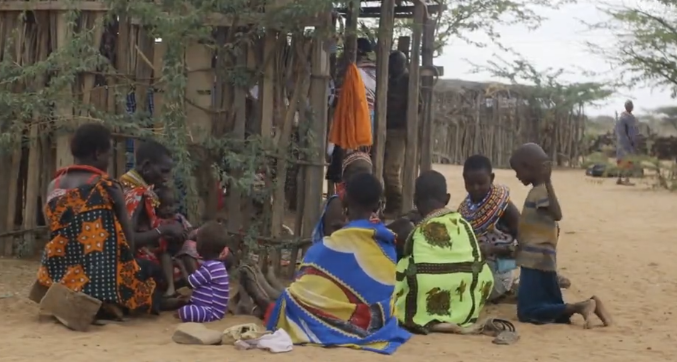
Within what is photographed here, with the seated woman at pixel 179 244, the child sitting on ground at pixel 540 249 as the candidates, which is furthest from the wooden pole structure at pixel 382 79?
the seated woman at pixel 179 244

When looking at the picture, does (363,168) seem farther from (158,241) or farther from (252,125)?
(158,241)

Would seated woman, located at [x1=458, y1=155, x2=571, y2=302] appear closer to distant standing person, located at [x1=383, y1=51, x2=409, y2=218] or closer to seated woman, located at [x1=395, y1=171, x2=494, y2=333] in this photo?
seated woman, located at [x1=395, y1=171, x2=494, y2=333]

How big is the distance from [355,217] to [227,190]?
1.84 meters

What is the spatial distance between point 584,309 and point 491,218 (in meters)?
0.97

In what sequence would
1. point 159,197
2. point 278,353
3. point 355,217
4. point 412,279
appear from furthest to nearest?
point 159,197 → point 412,279 → point 355,217 → point 278,353

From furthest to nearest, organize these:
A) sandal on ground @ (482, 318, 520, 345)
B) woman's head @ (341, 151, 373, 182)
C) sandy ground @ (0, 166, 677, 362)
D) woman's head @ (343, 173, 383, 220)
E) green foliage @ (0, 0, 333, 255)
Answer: woman's head @ (341, 151, 373, 182) < green foliage @ (0, 0, 333, 255) < sandal on ground @ (482, 318, 520, 345) < woman's head @ (343, 173, 383, 220) < sandy ground @ (0, 166, 677, 362)

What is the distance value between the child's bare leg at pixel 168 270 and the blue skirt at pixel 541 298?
219 centimetres

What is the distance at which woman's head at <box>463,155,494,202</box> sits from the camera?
6.37 meters

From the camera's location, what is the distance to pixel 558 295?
5.95 m

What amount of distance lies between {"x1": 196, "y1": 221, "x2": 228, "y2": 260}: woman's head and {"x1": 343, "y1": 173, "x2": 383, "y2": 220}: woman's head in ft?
2.91

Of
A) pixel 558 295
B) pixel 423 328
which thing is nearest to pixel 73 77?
pixel 423 328

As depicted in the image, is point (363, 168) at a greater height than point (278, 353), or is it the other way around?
point (363, 168)

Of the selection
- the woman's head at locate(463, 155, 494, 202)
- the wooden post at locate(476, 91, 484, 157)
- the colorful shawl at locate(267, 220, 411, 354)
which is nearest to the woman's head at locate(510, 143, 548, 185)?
the woman's head at locate(463, 155, 494, 202)

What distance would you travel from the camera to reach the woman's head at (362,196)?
5.22m
